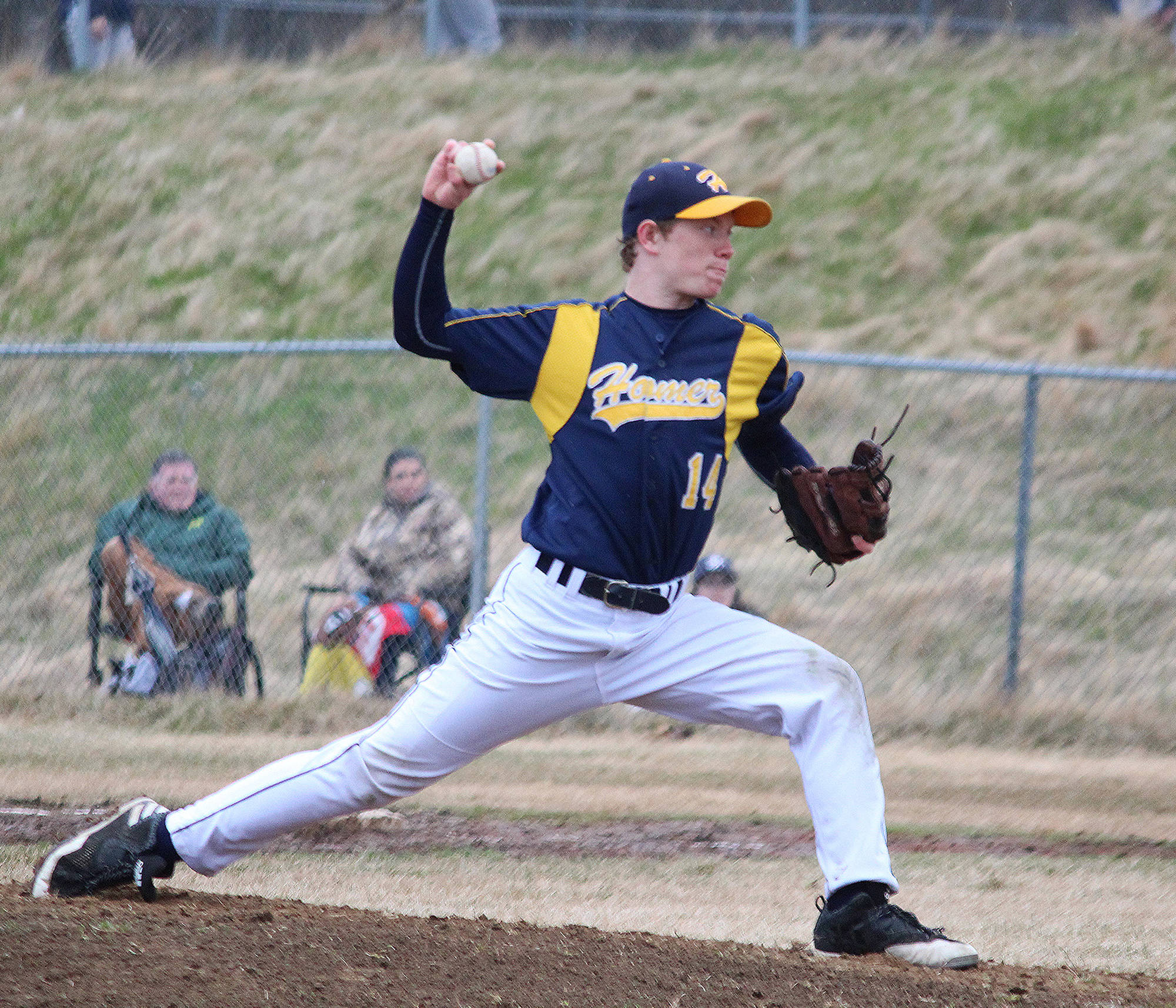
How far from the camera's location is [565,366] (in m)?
3.80

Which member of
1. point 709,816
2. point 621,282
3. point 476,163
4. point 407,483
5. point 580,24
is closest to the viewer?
point 476,163

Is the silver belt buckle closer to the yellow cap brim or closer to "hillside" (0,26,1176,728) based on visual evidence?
the yellow cap brim

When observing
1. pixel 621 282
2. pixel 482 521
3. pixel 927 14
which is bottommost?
pixel 482 521

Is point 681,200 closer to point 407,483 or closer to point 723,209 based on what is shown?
point 723,209

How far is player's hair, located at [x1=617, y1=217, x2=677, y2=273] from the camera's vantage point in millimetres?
3910

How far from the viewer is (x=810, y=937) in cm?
432

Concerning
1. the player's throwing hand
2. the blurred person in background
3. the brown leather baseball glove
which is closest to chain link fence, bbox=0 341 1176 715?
the brown leather baseball glove

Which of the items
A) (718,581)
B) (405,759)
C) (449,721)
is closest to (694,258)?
(449,721)

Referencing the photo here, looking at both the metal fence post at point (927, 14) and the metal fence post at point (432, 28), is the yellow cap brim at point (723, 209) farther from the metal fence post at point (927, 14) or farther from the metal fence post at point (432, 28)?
the metal fence post at point (927, 14)

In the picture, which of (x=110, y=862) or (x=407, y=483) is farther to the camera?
(x=407, y=483)

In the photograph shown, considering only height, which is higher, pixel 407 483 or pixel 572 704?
pixel 407 483

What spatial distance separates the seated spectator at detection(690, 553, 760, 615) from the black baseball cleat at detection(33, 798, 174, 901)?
432 centimetres

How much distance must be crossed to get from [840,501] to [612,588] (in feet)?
2.46

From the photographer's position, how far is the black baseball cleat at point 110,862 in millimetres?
3932
